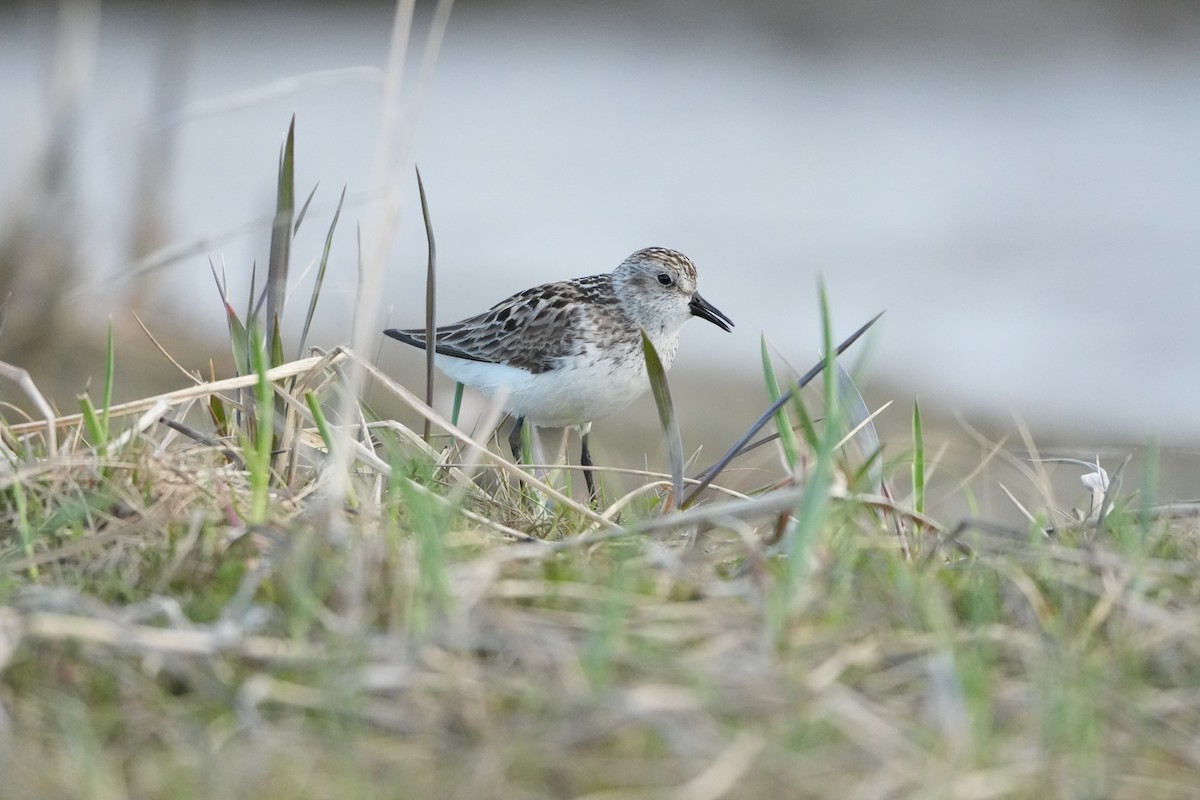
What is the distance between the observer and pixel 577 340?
17.6 ft

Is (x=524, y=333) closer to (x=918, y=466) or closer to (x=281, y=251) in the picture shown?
(x=281, y=251)

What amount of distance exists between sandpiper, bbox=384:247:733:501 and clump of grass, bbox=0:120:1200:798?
8.17 feet

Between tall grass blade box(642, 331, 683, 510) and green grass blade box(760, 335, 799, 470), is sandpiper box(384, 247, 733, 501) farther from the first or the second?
green grass blade box(760, 335, 799, 470)

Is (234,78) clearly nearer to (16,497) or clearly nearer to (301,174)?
(301,174)

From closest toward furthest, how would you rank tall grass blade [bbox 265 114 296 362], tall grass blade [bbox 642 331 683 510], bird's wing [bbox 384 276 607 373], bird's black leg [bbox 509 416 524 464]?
tall grass blade [bbox 642 331 683 510] < tall grass blade [bbox 265 114 296 362] < bird's wing [bbox 384 276 607 373] < bird's black leg [bbox 509 416 524 464]

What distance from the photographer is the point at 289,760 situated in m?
1.84

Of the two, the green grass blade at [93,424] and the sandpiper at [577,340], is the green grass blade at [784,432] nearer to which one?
the green grass blade at [93,424]

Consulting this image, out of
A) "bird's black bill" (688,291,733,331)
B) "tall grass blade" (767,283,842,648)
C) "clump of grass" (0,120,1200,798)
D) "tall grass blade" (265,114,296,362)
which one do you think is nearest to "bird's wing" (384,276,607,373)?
"bird's black bill" (688,291,733,331)

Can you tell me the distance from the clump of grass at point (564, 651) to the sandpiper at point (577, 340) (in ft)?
8.17

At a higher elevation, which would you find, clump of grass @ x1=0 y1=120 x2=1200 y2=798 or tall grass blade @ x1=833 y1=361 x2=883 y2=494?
tall grass blade @ x1=833 y1=361 x2=883 y2=494

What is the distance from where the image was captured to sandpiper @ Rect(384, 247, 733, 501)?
5301 millimetres

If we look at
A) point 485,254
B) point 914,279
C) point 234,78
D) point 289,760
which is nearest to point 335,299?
point 485,254

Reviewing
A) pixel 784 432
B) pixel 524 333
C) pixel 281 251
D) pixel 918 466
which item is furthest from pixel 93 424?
pixel 524 333

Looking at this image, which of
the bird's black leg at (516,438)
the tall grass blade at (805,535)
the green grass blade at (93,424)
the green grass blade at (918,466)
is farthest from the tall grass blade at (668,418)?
the bird's black leg at (516,438)
